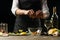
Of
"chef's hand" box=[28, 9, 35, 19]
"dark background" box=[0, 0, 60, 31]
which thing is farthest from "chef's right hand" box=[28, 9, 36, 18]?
"dark background" box=[0, 0, 60, 31]

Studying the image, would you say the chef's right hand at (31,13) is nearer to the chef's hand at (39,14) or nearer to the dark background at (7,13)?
the chef's hand at (39,14)

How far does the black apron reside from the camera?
4.18ft

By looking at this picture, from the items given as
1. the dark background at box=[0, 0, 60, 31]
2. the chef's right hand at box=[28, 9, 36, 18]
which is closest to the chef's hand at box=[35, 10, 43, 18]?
the chef's right hand at box=[28, 9, 36, 18]

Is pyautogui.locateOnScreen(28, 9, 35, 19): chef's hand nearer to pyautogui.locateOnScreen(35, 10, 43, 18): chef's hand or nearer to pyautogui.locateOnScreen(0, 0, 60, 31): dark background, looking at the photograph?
pyautogui.locateOnScreen(35, 10, 43, 18): chef's hand

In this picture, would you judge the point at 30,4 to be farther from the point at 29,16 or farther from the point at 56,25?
the point at 56,25

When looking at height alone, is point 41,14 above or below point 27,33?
above

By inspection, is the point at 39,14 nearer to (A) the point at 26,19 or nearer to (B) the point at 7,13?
(A) the point at 26,19

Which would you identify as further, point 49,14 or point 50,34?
point 49,14

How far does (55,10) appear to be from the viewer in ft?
4.35

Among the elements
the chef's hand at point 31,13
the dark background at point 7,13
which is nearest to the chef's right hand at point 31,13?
the chef's hand at point 31,13

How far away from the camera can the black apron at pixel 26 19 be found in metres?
1.28

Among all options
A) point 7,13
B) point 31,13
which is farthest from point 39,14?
point 7,13

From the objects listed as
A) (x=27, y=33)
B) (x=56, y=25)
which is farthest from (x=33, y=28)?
(x=56, y=25)

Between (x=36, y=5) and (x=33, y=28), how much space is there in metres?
0.17
